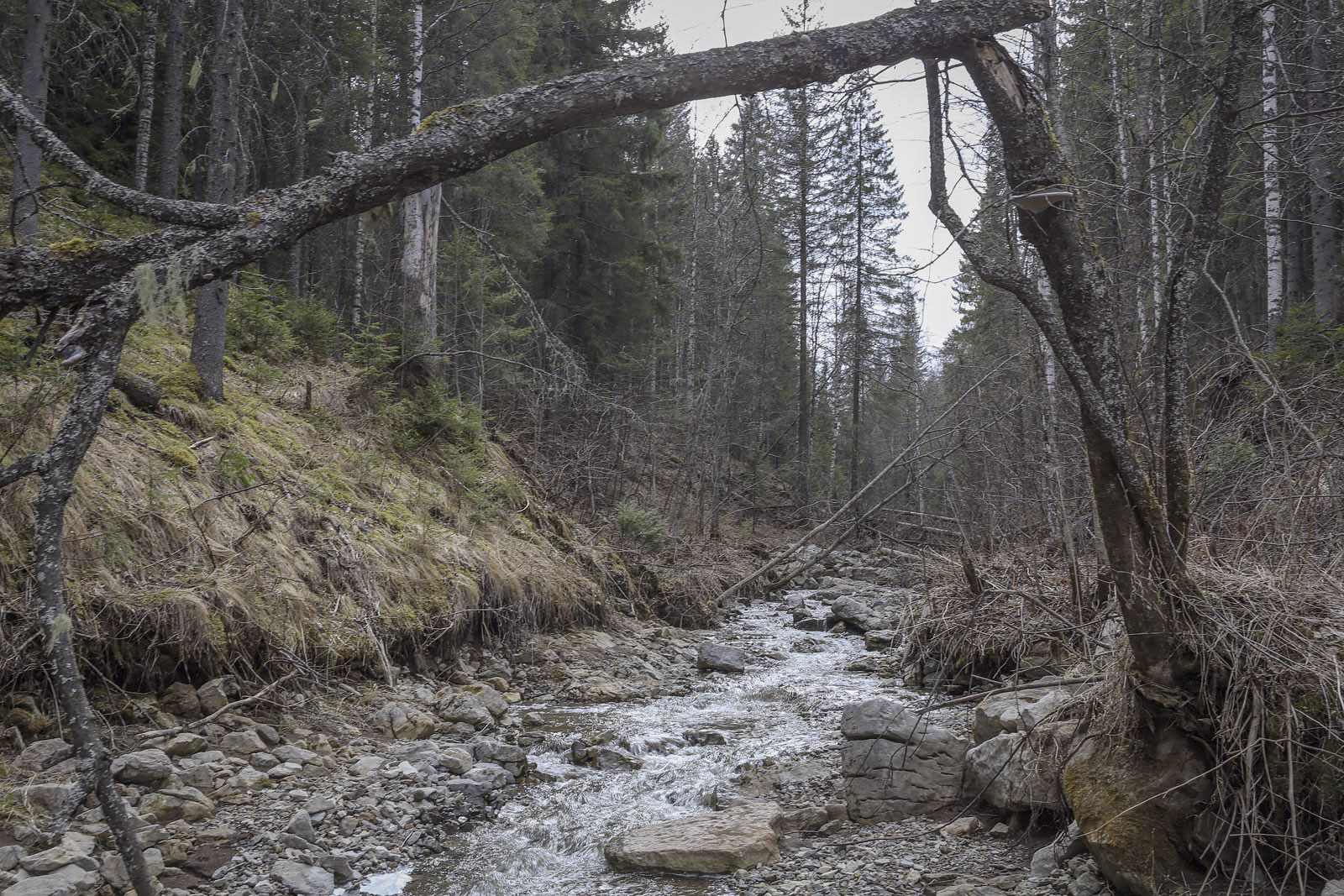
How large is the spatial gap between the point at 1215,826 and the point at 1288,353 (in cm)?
984

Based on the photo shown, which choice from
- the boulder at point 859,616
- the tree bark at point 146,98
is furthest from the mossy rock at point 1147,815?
the tree bark at point 146,98

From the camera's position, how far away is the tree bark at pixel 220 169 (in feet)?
26.6

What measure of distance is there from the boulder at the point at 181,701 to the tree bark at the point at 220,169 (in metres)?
3.83

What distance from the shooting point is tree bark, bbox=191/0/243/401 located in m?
8.09

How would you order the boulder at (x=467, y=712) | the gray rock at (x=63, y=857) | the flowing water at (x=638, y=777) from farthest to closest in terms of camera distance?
the boulder at (x=467, y=712) → the flowing water at (x=638, y=777) → the gray rock at (x=63, y=857)

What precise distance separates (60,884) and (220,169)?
7487mm

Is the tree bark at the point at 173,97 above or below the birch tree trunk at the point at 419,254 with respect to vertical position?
above

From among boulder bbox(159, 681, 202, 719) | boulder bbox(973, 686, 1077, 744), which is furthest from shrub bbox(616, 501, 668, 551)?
boulder bbox(159, 681, 202, 719)

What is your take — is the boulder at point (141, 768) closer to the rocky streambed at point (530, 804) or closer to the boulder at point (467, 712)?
the rocky streambed at point (530, 804)

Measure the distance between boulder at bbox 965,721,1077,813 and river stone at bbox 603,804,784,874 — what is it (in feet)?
4.05

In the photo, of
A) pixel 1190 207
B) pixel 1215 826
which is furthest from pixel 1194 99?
pixel 1215 826

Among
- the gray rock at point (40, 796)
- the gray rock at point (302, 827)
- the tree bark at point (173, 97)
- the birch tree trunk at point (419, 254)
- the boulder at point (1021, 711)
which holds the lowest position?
the gray rock at point (302, 827)

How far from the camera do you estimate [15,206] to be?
2.25m

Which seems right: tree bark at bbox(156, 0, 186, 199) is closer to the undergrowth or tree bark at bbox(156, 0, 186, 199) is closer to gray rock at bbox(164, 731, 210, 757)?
the undergrowth
